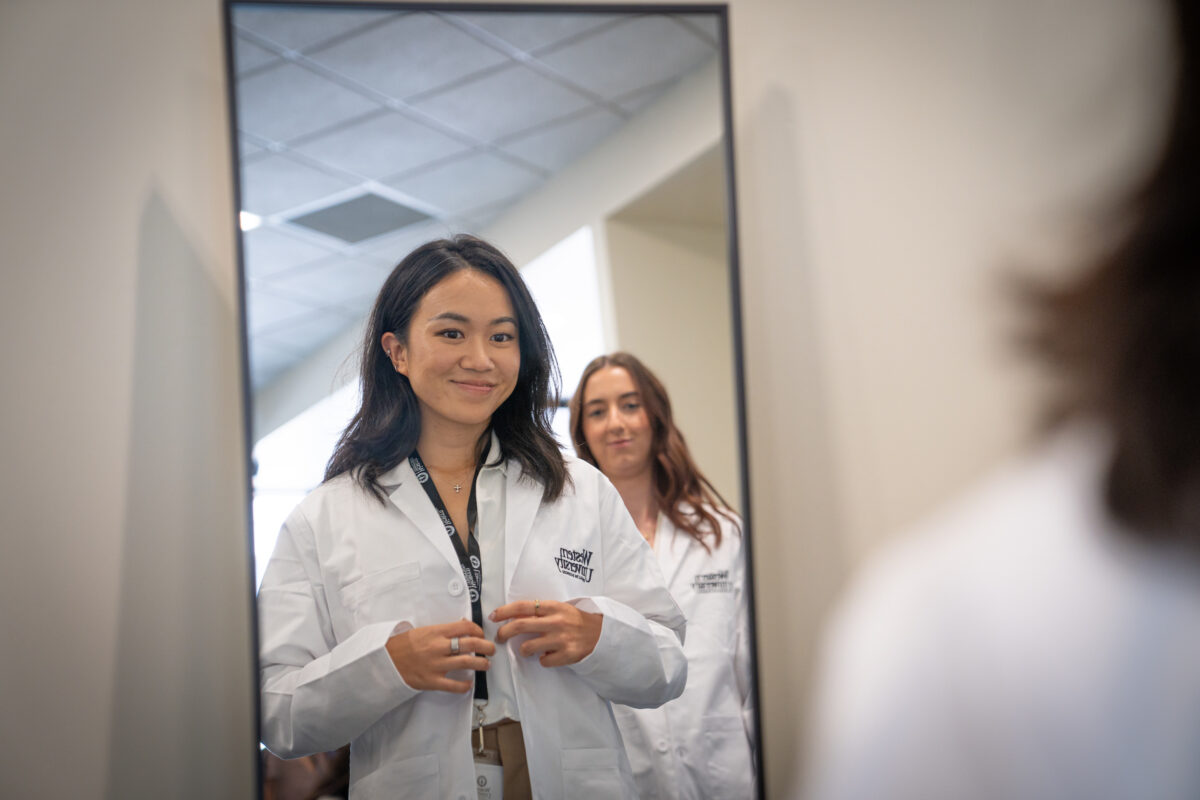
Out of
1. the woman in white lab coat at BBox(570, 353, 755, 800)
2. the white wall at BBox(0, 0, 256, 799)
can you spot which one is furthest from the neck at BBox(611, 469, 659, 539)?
the white wall at BBox(0, 0, 256, 799)

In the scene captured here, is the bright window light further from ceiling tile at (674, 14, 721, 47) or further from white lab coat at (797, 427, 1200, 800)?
white lab coat at (797, 427, 1200, 800)

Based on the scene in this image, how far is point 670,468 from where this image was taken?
1.33 meters

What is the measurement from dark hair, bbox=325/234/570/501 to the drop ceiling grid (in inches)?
1.4

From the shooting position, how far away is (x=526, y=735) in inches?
48.0

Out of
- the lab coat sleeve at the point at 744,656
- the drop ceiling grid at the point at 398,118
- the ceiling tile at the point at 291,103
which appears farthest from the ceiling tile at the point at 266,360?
the lab coat sleeve at the point at 744,656

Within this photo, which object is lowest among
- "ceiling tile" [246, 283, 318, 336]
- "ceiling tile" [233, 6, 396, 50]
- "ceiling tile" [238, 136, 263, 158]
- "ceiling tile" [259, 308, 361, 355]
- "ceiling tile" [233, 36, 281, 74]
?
"ceiling tile" [259, 308, 361, 355]

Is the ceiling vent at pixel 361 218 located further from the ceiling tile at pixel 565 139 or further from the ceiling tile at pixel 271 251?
the ceiling tile at pixel 565 139

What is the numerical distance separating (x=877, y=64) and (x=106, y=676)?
64.3 inches

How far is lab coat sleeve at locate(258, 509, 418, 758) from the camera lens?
1.19 metres

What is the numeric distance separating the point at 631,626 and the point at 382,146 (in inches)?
32.5

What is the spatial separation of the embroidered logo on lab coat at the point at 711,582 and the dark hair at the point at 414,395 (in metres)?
0.26

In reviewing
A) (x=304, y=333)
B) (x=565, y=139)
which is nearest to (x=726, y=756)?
(x=304, y=333)

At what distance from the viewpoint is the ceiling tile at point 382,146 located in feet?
4.25

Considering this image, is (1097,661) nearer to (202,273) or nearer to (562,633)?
(562,633)
